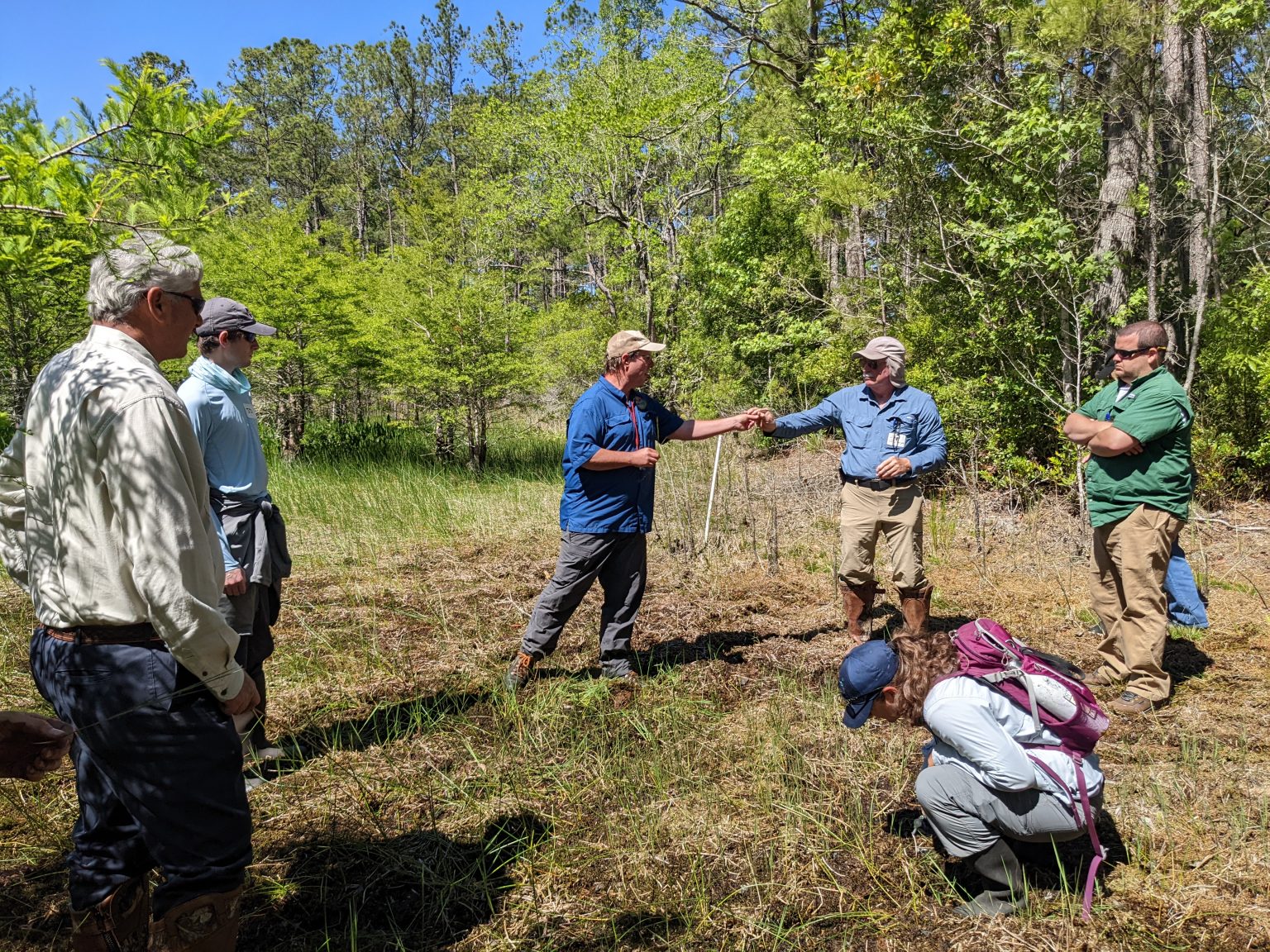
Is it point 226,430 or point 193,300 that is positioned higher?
point 193,300

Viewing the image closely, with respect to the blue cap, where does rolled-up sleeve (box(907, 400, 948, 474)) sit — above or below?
above

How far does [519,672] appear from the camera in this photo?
4.02 meters

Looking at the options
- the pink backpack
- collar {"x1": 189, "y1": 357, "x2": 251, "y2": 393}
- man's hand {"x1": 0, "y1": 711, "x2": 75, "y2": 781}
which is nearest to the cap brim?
the pink backpack

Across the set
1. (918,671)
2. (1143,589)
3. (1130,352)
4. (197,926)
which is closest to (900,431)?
(1130,352)

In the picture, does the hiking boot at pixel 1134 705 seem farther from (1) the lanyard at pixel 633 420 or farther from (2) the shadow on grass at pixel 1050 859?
(1) the lanyard at pixel 633 420

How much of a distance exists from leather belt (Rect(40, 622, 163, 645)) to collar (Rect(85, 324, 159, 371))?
59cm

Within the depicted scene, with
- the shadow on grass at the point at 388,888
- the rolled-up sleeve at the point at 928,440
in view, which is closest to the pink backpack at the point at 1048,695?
the shadow on grass at the point at 388,888

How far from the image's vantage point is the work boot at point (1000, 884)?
2328mm

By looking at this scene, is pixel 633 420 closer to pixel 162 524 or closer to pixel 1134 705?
pixel 162 524

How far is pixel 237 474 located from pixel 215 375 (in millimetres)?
397

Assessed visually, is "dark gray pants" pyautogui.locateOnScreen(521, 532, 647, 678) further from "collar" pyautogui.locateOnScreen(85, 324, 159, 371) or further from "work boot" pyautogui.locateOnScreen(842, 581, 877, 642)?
"collar" pyautogui.locateOnScreen(85, 324, 159, 371)

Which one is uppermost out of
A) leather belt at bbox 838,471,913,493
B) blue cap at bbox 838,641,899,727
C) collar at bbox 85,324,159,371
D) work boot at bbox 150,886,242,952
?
collar at bbox 85,324,159,371

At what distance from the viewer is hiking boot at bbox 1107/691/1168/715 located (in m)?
3.68

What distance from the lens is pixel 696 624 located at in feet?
16.9
